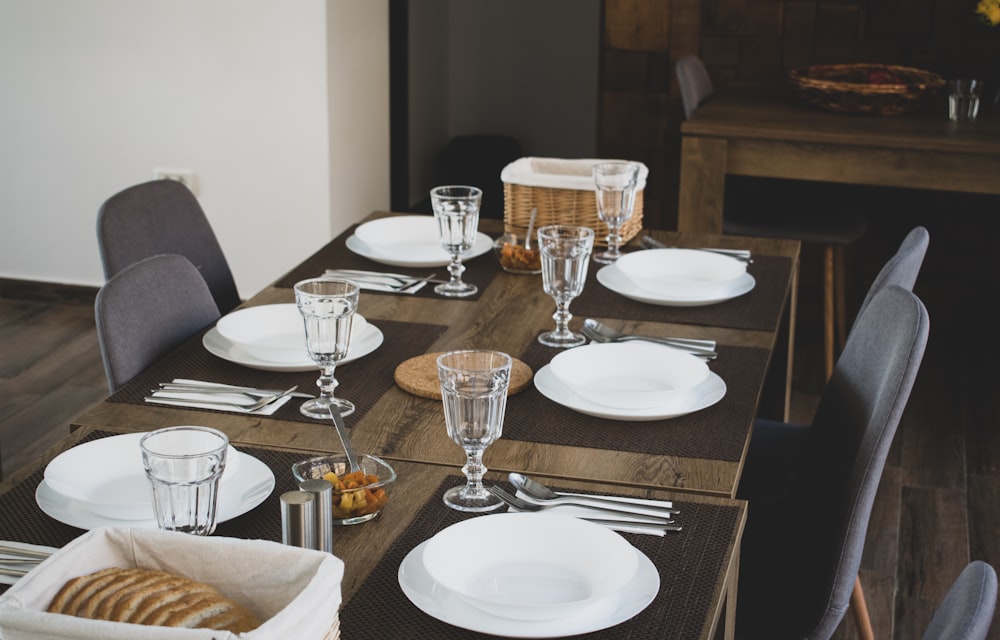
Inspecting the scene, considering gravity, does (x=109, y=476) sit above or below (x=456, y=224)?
below

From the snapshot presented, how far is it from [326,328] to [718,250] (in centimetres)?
104

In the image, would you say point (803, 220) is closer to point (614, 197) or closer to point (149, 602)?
point (614, 197)

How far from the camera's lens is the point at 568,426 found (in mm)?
1504

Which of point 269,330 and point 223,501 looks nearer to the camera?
point 223,501

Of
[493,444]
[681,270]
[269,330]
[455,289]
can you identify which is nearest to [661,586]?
[493,444]

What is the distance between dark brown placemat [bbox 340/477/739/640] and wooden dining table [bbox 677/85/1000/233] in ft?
7.13

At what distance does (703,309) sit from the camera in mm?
1995

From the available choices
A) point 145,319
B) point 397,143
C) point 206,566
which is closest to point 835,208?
point 397,143

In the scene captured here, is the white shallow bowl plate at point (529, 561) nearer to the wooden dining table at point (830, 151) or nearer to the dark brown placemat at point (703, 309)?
the dark brown placemat at point (703, 309)

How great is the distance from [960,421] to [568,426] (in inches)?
80.6

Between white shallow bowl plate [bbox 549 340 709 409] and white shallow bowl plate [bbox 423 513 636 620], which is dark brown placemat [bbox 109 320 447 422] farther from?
white shallow bowl plate [bbox 423 513 636 620]

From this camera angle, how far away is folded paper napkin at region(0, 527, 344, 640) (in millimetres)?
807

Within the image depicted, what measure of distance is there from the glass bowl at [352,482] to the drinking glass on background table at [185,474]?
0.14m

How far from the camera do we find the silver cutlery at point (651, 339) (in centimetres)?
177
